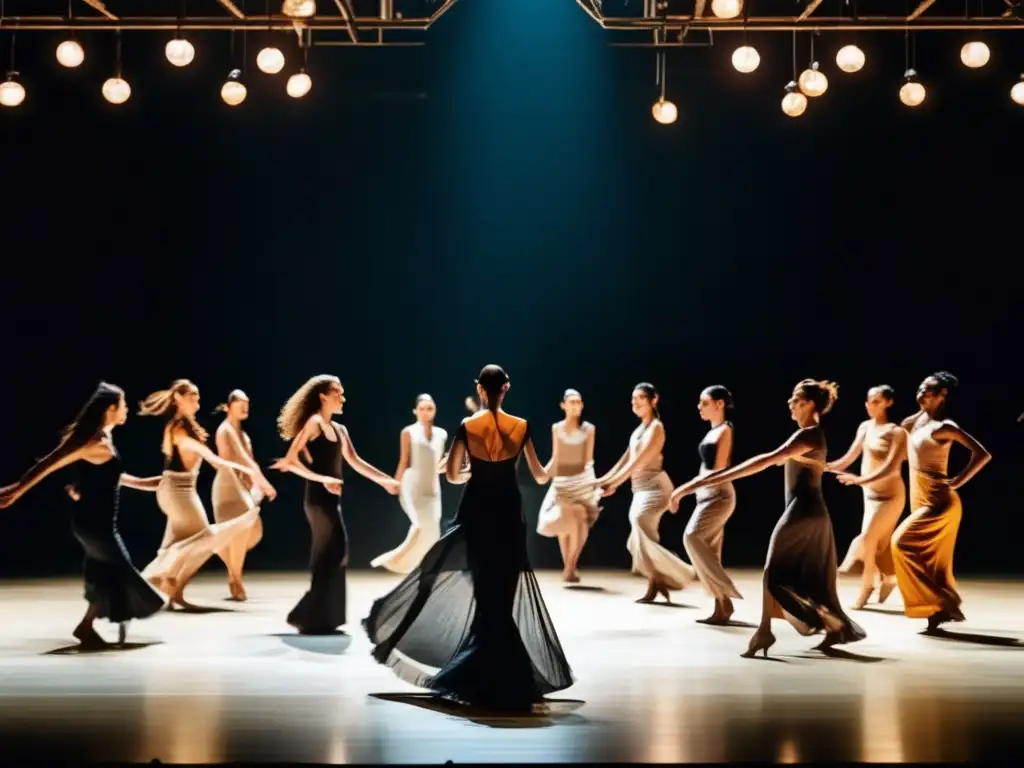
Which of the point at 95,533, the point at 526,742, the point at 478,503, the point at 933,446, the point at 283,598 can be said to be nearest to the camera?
the point at 526,742

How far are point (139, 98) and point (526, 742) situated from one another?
9.40 m

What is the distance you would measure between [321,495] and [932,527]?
12.6ft

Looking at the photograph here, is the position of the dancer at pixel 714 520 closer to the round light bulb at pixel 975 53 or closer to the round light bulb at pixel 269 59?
the round light bulb at pixel 975 53

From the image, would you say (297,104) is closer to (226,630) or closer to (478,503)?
(226,630)

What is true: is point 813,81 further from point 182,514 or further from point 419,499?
point 182,514

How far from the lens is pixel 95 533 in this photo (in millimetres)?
7266

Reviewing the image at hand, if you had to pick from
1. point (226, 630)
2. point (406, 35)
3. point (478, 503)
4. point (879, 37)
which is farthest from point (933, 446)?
point (406, 35)

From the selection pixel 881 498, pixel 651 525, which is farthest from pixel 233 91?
pixel 881 498

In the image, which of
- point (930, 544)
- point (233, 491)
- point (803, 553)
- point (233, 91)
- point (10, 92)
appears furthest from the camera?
point (233, 491)

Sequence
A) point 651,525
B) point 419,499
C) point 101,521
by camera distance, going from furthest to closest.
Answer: point 419,499 → point 651,525 → point 101,521

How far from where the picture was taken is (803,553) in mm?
6996

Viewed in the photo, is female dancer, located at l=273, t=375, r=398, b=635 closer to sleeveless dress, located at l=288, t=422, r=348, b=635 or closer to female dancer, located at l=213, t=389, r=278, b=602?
sleeveless dress, located at l=288, t=422, r=348, b=635

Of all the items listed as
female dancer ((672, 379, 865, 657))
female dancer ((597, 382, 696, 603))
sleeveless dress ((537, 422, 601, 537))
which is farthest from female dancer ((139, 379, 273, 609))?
female dancer ((672, 379, 865, 657))

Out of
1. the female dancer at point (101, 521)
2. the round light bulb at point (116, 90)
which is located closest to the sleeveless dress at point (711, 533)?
the female dancer at point (101, 521)
